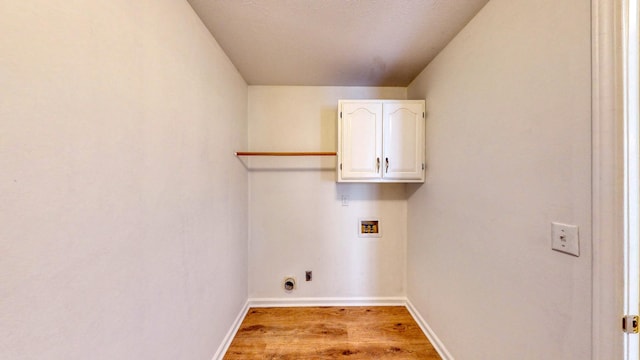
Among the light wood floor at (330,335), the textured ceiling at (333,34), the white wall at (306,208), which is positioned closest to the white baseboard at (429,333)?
the light wood floor at (330,335)

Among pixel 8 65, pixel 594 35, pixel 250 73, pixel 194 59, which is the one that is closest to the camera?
pixel 8 65

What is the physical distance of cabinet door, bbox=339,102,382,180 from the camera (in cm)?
212

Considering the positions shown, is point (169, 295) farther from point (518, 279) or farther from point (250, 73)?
point (250, 73)

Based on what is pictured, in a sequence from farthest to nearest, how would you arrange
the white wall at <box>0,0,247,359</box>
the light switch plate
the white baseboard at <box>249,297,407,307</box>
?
the white baseboard at <box>249,297,407,307</box> < the light switch plate < the white wall at <box>0,0,247,359</box>

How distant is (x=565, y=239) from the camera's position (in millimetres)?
940

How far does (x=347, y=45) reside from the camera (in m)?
1.76

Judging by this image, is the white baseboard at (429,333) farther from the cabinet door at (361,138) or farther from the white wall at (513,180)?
the cabinet door at (361,138)

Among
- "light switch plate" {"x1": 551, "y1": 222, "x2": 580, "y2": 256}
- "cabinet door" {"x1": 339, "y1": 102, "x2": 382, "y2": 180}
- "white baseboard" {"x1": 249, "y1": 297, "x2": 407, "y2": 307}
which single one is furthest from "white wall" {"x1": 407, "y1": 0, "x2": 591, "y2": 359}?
"white baseboard" {"x1": 249, "y1": 297, "x2": 407, "y2": 307}

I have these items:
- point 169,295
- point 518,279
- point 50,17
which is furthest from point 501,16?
point 169,295

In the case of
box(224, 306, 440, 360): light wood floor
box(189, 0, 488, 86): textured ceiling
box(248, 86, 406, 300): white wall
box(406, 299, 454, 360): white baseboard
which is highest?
box(189, 0, 488, 86): textured ceiling

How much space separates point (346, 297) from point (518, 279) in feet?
5.50

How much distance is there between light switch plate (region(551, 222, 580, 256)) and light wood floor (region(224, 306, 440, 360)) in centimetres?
136

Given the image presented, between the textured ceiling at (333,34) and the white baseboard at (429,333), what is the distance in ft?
7.22

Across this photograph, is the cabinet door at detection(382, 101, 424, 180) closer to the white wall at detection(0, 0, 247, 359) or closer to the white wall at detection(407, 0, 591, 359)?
the white wall at detection(407, 0, 591, 359)
